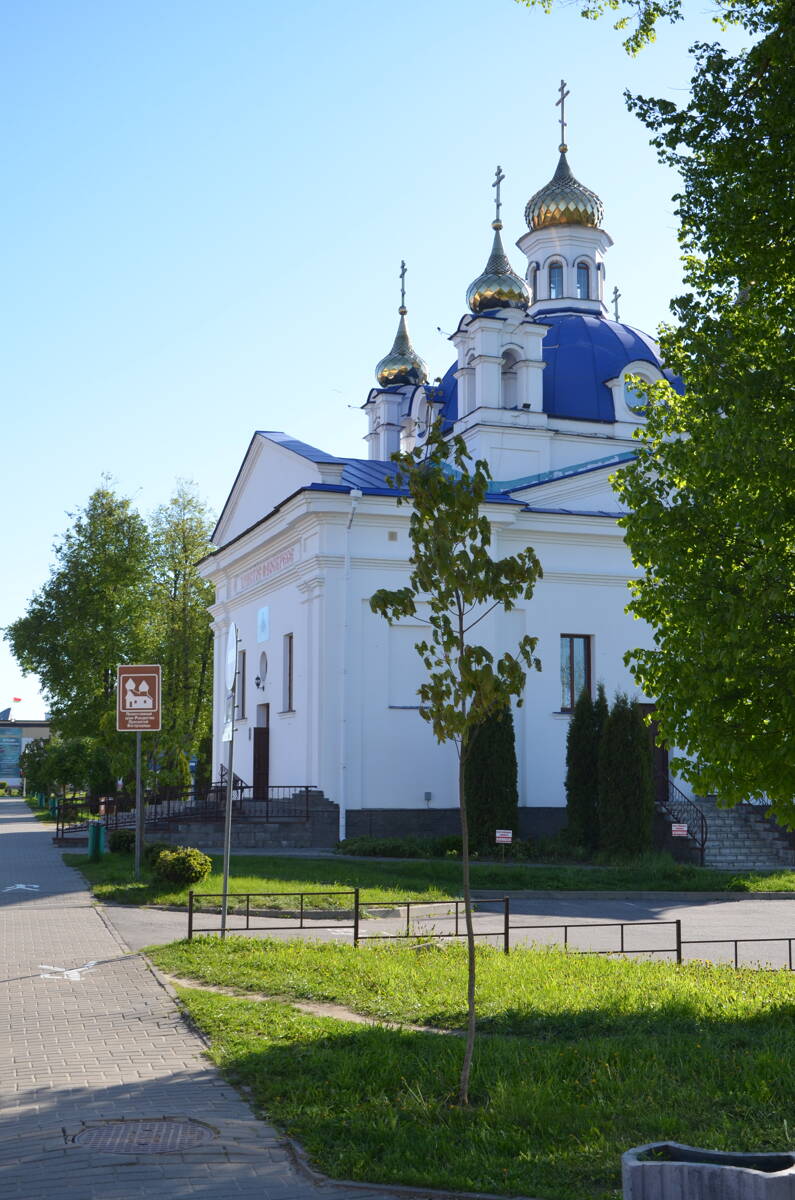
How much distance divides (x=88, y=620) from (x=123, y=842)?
2753cm

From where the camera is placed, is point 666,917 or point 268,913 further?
point 666,917

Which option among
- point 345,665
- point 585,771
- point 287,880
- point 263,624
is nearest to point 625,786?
point 585,771

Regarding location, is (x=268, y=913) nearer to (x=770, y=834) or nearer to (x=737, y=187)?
(x=737, y=187)

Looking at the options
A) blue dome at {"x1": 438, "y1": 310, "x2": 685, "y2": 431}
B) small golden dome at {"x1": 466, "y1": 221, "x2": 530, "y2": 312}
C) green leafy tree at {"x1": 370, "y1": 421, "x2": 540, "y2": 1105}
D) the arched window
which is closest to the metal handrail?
blue dome at {"x1": 438, "y1": 310, "x2": 685, "y2": 431}

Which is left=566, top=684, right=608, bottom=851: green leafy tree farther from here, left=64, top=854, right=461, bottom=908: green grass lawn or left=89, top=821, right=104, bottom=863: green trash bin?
left=89, top=821, right=104, bottom=863: green trash bin

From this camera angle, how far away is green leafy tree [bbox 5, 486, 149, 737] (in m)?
50.8

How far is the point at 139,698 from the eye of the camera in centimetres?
1869

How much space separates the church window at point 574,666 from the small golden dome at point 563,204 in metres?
17.2

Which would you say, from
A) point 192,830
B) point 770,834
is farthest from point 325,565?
point 770,834

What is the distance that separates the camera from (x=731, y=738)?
11.0m

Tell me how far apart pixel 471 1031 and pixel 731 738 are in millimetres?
4882

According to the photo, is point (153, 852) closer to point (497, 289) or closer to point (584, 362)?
point (497, 289)

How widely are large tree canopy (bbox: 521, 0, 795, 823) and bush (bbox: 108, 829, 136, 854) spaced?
1638cm

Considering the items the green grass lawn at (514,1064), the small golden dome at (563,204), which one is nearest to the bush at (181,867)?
the green grass lawn at (514,1064)
